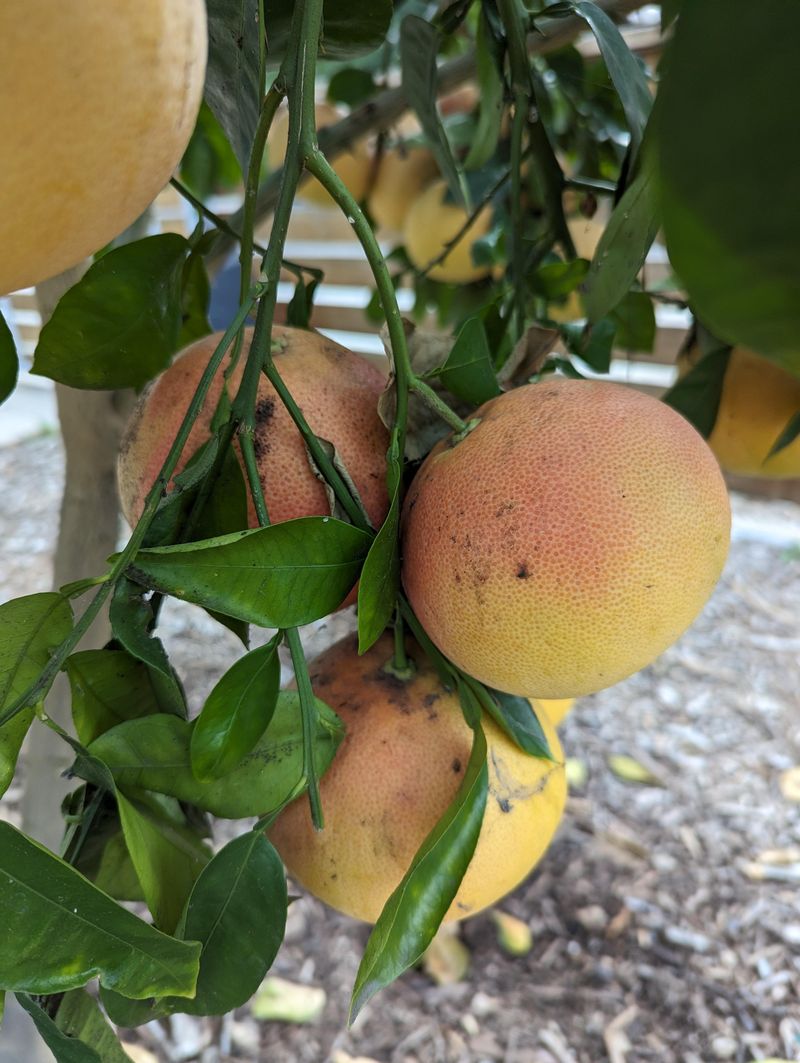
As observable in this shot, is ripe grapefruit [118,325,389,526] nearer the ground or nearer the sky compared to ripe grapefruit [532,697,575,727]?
nearer the sky

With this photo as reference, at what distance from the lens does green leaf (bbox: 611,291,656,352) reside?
627mm

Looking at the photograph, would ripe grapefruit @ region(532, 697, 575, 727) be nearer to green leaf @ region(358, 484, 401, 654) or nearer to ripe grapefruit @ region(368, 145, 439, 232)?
green leaf @ region(358, 484, 401, 654)

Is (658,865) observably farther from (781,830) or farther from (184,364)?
(184,364)

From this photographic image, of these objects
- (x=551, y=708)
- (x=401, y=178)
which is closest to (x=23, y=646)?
(x=551, y=708)

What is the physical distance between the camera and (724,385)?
1.98 ft

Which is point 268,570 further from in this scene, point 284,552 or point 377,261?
point 377,261

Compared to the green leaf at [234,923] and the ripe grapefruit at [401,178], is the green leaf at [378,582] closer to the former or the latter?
the green leaf at [234,923]

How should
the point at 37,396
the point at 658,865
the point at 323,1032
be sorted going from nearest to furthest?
1. the point at 323,1032
2. the point at 658,865
3. the point at 37,396

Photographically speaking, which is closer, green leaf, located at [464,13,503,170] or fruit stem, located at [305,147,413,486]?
fruit stem, located at [305,147,413,486]

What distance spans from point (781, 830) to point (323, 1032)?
0.67 meters

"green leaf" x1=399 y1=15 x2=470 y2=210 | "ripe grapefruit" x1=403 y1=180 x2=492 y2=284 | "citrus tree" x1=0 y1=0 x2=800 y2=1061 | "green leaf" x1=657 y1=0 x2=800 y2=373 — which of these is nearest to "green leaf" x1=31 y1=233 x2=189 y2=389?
"citrus tree" x1=0 y1=0 x2=800 y2=1061

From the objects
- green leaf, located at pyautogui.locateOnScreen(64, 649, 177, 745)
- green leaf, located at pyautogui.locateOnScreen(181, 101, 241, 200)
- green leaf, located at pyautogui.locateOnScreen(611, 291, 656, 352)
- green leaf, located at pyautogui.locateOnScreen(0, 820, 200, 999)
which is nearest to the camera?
green leaf, located at pyautogui.locateOnScreen(0, 820, 200, 999)

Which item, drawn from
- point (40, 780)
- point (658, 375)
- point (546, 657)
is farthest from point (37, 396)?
point (546, 657)

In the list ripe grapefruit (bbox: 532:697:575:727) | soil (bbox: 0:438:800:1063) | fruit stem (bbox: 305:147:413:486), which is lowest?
soil (bbox: 0:438:800:1063)
